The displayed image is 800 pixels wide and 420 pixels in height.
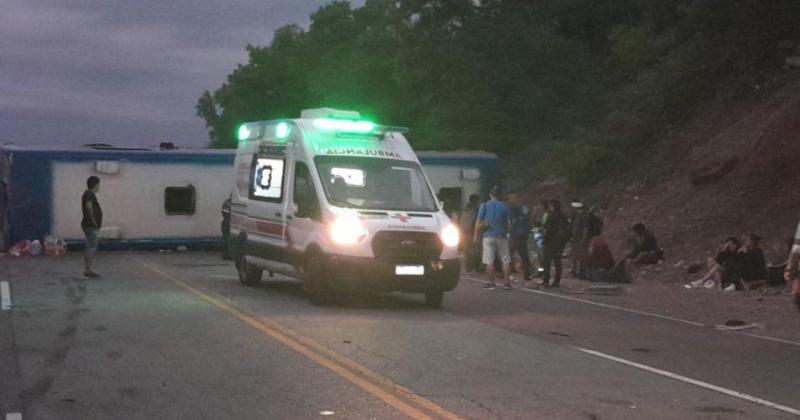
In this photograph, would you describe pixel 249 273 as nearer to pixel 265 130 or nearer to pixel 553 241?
pixel 265 130

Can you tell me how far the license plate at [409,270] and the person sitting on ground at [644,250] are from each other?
10.1 m

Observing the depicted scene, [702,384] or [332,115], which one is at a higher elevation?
[332,115]

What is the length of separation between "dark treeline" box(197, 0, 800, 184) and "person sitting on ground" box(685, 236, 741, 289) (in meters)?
11.8

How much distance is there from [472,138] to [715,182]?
61.1ft

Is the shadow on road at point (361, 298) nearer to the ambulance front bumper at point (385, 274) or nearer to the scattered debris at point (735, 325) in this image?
the ambulance front bumper at point (385, 274)

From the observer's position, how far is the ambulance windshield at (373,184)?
16609 millimetres

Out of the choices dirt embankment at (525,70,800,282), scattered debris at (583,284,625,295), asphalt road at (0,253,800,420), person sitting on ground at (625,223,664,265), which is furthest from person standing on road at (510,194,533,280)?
asphalt road at (0,253,800,420)

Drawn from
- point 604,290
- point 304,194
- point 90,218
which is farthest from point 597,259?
point 90,218

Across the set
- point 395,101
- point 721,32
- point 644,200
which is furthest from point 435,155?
point 395,101

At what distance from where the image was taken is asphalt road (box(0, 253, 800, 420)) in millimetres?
9039

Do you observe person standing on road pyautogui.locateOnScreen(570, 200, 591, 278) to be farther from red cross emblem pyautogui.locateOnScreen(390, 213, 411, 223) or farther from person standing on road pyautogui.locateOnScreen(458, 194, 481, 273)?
red cross emblem pyautogui.locateOnScreen(390, 213, 411, 223)

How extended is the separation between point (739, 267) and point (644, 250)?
13.4ft

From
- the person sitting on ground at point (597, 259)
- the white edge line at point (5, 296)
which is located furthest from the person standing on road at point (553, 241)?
the white edge line at point (5, 296)

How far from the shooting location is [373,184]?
16891mm
